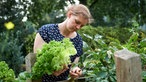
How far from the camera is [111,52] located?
2.29 meters

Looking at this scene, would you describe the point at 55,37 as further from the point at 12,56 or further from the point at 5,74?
the point at 12,56

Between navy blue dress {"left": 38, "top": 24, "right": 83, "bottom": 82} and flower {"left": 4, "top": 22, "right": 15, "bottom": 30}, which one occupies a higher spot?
navy blue dress {"left": 38, "top": 24, "right": 83, "bottom": 82}

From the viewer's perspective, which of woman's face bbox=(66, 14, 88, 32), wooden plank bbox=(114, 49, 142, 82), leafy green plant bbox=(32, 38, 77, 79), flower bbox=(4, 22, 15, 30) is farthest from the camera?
flower bbox=(4, 22, 15, 30)

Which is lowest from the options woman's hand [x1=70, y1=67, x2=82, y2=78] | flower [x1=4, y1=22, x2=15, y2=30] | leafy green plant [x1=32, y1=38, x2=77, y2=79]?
flower [x1=4, y1=22, x2=15, y2=30]

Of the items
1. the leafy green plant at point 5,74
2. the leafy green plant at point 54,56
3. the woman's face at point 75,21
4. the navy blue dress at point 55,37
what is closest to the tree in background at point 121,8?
the navy blue dress at point 55,37

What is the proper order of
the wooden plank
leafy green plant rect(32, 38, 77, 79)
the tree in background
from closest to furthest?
the wooden plank, leafy green plant rect(32, 38, 77, 79), the tree in background

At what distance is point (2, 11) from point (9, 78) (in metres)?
12.8

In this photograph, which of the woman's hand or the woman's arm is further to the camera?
the woman's arm

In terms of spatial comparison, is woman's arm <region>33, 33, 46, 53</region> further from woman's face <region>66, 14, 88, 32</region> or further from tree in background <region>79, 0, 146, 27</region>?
tree in background <region>79, 0, 146, 27</region>

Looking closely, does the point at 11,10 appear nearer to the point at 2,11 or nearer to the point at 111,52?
the point at 2,11

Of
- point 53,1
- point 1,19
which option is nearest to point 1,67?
point 1,19

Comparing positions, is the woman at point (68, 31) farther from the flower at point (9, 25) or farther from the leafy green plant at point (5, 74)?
the flower at point (9, 25)

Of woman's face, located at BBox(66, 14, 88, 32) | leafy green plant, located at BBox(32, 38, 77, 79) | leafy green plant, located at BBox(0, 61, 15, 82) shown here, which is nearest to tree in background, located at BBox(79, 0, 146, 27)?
woman's face, located at BBox(66, 14, 88, 32)

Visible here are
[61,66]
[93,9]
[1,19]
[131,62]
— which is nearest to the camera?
[131,62]
